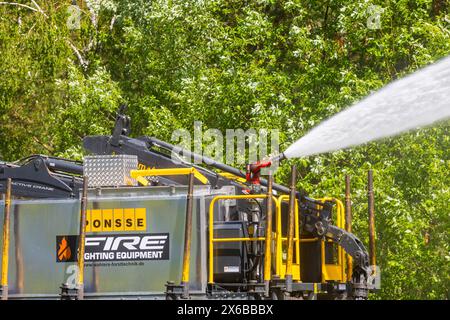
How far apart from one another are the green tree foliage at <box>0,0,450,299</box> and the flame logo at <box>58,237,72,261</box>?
34.4 ft

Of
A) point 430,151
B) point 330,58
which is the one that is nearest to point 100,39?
point 330,58

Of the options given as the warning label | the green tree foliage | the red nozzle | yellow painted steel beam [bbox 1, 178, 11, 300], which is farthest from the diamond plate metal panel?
the green tree foliage

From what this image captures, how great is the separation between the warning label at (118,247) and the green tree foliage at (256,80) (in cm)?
1012

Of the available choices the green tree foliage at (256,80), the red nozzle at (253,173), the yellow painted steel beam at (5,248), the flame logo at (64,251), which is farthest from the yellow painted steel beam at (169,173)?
the green tree foliage at (256,80)

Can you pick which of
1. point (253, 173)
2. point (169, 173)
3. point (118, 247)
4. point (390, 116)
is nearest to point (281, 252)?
point (253, 173)

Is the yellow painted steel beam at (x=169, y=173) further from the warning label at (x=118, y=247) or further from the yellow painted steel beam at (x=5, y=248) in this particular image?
the yellow painted steel beam at (x=5, y=248)

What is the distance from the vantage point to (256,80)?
29281 mm

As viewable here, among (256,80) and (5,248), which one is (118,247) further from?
(256,80)

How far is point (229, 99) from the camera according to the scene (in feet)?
96.3

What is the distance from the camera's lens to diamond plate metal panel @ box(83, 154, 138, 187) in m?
16.9

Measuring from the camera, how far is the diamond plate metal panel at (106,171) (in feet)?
55.4

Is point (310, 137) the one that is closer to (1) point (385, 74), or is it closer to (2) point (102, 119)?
(1) point (385, 74)

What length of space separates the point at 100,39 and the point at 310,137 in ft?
50.2

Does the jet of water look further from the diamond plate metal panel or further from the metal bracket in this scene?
the metal bracket
